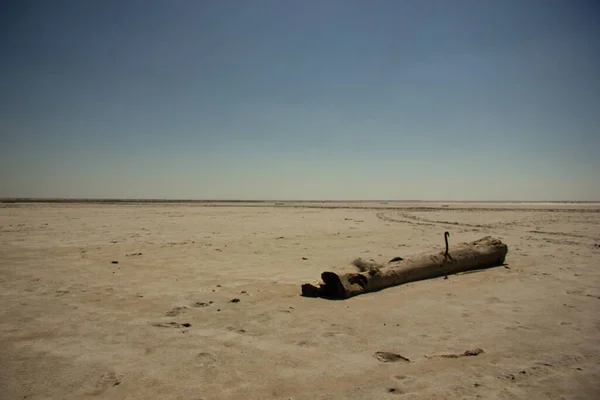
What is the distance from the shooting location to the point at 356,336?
3789 millimetres

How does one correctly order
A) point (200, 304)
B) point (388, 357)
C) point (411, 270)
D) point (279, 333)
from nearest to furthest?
point (388, 357), point (279, 333), point (200, 304), point (411, 270)

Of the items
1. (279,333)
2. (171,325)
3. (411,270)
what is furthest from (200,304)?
(411,270)

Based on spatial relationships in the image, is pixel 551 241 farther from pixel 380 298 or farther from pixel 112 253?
pixel 112 253

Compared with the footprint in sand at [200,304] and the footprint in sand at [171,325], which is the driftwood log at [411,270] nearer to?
the footprint in sand at [200,304]

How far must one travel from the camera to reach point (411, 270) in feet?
21.0

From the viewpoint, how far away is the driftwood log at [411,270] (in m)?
5.49

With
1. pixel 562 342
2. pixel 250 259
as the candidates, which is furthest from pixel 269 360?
pixel 250 259

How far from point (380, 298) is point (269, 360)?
268 centimetres

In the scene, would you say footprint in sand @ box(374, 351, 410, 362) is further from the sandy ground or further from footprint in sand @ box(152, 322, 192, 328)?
footprint in sand @ box(152, 322, 192, 328)

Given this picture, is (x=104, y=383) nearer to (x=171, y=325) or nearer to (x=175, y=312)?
(x=171, y=325)

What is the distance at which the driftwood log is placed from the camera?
549 cm

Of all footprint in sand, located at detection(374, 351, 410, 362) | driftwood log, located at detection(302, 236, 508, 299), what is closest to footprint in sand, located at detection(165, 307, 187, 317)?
driftwood log, located at detection(302, 236, 508, 299)

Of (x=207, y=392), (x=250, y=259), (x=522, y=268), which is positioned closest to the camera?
(x=207, y=392)

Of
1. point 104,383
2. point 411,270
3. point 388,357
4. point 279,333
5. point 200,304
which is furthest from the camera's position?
point 411,270
